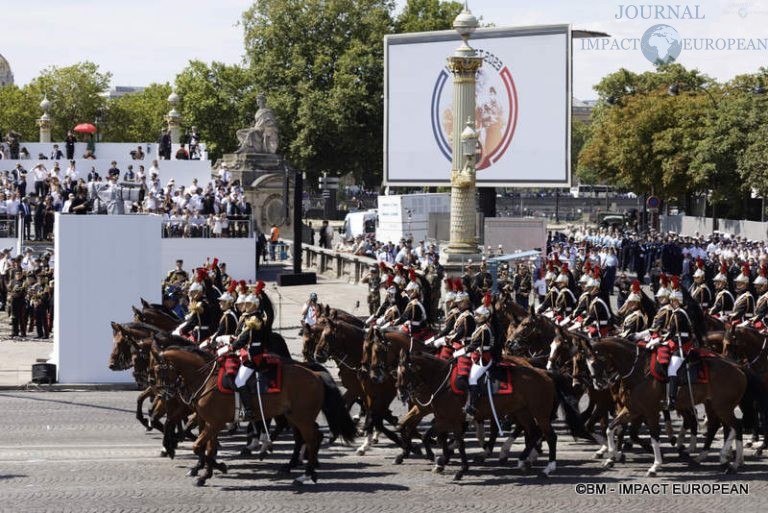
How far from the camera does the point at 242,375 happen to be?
16.9m

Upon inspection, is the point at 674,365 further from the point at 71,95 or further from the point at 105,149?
the point at 71,95

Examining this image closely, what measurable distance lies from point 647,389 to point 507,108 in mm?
38597

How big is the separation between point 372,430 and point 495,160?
1479 inches

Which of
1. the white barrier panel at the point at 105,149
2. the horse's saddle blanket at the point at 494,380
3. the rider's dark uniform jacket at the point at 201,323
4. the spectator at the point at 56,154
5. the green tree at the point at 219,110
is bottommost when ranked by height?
the horse's saddle blanket at the point at 494,380

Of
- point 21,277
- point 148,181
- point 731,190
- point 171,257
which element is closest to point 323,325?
point 21,277

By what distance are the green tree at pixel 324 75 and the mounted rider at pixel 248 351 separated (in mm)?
61753

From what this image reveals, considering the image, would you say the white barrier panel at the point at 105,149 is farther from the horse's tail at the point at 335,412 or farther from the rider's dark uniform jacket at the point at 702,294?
the horse's tail at the point at 335,412

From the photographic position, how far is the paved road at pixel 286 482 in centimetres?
1550

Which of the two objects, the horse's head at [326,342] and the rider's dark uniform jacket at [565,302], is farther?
the rider's dark uniform jacket at [565,302]

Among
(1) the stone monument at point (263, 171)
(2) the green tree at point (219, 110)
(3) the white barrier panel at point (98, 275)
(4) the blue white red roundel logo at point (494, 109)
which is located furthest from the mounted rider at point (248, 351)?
(2) the green tree at point (219, 110)

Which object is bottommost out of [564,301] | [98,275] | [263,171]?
[564,301]

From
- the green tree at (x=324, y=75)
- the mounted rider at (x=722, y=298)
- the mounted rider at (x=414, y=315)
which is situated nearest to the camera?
the mounted rider at (x=414, y=315)

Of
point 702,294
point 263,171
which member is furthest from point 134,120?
point 702,294

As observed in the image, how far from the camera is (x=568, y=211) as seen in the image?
119 m
